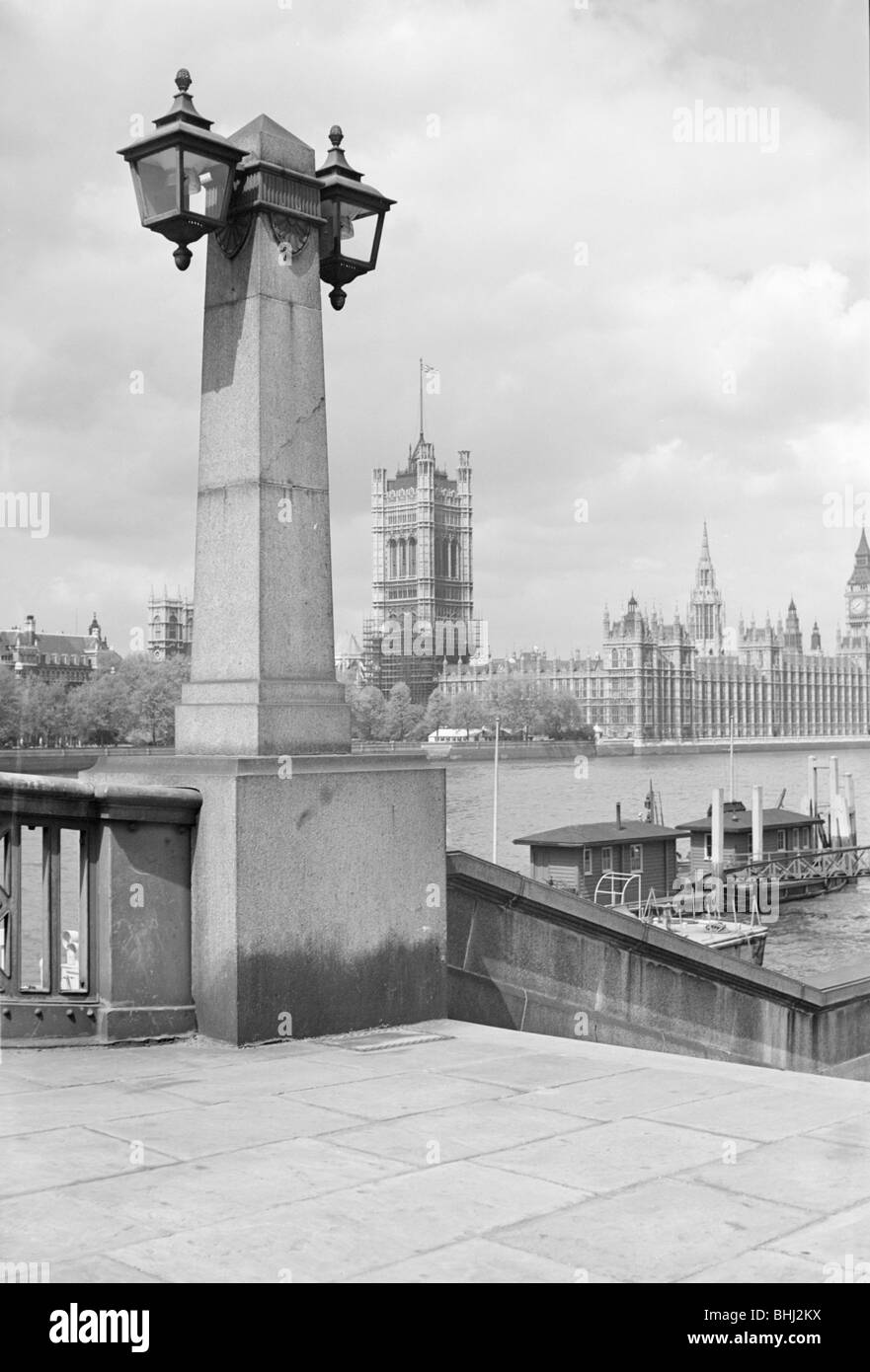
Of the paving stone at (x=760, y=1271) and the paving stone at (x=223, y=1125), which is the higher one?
the paving stone at (x=760, y=1271)

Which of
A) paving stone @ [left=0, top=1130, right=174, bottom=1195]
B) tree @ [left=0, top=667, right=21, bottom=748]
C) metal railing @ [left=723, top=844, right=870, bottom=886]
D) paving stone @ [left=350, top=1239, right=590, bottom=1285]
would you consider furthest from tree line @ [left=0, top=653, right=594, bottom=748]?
Answer: paving stone @ [left=350, top=1239, right=590, bottom=1285]

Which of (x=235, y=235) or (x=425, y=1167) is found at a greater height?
(x=235, y=235)

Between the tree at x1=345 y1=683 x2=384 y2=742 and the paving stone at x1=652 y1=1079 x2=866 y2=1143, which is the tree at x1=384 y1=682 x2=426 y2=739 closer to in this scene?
the tree at x1=345 y1=683 x2=384 y2=742

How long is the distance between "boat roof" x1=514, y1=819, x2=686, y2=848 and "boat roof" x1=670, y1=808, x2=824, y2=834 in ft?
25.5

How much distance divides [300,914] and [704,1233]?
2.77 m

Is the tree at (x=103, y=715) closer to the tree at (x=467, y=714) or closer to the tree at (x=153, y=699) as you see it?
the tree at (x=153, y=699)

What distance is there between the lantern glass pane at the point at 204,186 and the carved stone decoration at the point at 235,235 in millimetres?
179

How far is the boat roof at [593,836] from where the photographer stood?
38.4 meters

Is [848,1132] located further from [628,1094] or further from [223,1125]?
[223,1125]

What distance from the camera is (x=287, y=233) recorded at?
6.22 m

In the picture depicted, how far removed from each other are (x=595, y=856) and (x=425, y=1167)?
35.7 m

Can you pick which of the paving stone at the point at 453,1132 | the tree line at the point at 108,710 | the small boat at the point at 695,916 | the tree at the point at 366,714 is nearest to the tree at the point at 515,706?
the tree at the point at 366,714

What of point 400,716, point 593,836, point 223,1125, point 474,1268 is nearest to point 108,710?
point 400,716
